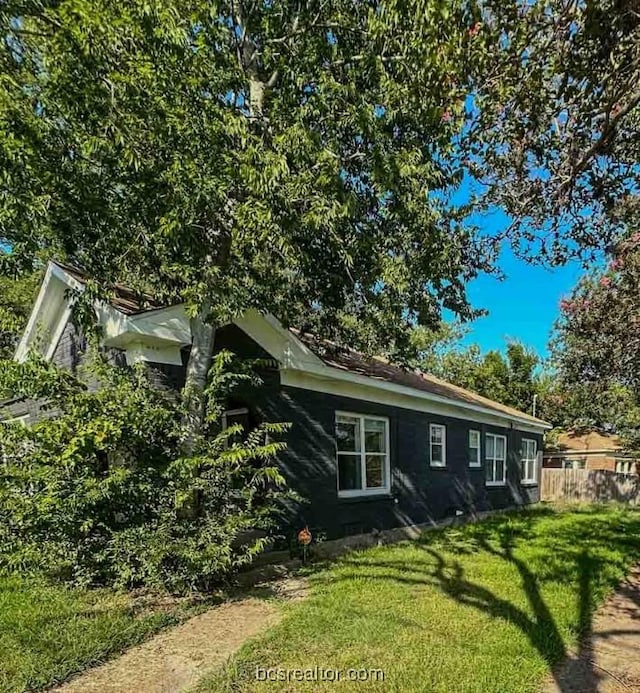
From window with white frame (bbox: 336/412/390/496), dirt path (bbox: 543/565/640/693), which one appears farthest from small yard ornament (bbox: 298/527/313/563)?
dirt path (bbox: 543/565/640/693)

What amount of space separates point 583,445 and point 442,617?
32.4 metres

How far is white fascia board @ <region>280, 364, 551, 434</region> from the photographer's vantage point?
9266mm

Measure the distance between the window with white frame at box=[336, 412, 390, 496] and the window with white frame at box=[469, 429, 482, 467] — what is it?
4.99 metres

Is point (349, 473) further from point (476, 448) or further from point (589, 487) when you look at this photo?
point (589, 487)

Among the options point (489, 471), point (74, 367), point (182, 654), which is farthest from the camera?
point (489, 471)

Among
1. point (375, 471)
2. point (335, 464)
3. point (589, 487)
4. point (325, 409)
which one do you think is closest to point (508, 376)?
point (589, 487)

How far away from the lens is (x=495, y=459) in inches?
665

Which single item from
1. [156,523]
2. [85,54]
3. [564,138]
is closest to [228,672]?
[156,523]

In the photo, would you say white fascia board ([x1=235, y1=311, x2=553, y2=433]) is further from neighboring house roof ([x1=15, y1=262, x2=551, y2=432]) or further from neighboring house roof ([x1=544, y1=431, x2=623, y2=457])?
neighboring house roof ([x1=544, y1=431, x2=623, y2=457])

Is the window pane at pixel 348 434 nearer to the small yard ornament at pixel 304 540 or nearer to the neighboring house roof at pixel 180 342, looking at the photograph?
the neighboring house roof at pixel 180 342

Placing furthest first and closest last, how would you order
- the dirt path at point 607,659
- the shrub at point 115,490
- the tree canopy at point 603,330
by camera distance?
the tree canopy at point 603,330
the shrub at point 115,490
the dirt path at point 607,659

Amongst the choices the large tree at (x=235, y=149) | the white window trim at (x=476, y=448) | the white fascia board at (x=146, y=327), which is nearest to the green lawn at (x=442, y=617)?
the large tree at (x=235, y=149)

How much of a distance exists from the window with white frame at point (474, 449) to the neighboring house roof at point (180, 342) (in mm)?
1836

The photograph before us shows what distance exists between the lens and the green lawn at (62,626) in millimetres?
4113
